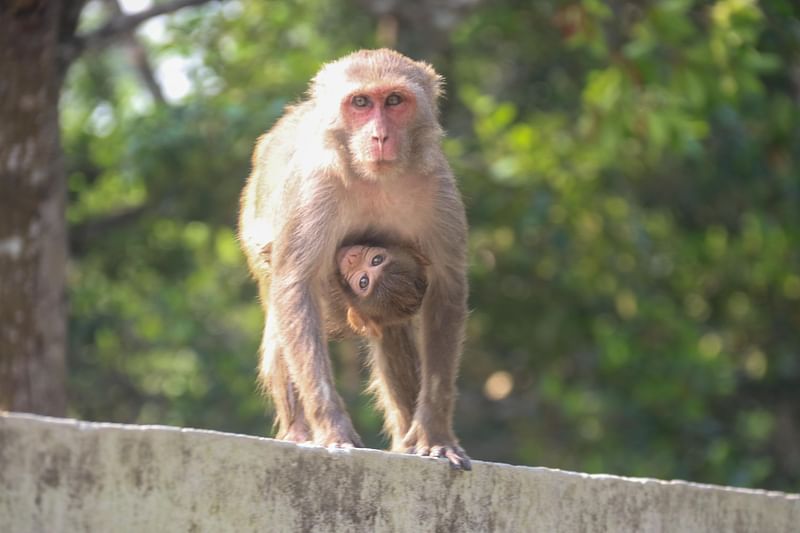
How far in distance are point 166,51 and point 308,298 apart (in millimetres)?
5449

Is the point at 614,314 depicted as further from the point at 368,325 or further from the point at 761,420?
the point at 368,325

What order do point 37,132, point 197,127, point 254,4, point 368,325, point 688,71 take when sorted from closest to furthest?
point 368,325, point 37,132, point 688,71, point 197,127, point 254,4

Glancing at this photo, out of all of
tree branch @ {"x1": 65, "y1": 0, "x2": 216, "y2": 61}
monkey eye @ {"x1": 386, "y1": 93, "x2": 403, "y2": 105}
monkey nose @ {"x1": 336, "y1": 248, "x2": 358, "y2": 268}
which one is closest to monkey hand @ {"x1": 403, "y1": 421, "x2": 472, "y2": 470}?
monkey nose @ {"x1": 336, "y1": 248, "x2": 358, "y2": 268}

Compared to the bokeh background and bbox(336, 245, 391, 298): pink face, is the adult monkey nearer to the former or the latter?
bbox(336, 245, 391, 298): pink face

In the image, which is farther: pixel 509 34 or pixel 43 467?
pixel 509 34

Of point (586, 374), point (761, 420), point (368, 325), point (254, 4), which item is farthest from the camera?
point (761, 420)

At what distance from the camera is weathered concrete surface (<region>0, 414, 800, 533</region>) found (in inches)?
135

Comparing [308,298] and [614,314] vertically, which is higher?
[614,314]

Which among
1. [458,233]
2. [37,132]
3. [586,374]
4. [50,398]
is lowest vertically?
[50,398]

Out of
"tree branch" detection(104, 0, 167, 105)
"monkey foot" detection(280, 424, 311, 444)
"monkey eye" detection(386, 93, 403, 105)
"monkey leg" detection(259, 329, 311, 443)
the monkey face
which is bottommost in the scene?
"monkey foot" detection(280, 424, 311, 444)

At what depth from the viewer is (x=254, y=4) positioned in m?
10.8

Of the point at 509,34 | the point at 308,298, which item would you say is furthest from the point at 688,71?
the point at 308,298

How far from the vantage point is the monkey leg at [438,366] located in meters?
5.15

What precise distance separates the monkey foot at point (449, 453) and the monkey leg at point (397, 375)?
418mm
